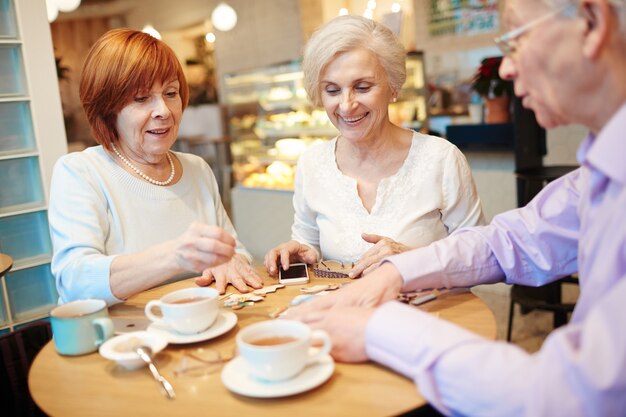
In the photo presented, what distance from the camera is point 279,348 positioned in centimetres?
102

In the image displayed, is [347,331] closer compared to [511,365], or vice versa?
[511,365]

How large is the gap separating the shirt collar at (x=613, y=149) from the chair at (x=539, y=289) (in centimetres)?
250

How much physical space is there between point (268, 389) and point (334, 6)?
7471 millimetres

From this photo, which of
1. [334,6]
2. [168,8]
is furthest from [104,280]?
[168,8]

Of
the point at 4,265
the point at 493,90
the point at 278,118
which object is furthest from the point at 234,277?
the point at 278,118

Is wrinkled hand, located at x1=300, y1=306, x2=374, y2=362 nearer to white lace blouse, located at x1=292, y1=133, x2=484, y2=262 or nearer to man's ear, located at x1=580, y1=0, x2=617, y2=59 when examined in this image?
man's ear, located at x1=580, y1=0, x2=617, y2=59

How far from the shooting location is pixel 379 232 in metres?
2.11

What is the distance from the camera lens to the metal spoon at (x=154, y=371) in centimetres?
111

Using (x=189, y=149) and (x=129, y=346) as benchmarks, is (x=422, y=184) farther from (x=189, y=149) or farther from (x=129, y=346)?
(x=189, y=149)

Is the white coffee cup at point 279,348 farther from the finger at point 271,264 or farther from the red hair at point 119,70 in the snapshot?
the red hair at point 119,70

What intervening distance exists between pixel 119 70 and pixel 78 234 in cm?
59

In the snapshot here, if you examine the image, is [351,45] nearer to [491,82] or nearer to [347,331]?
[347,331]

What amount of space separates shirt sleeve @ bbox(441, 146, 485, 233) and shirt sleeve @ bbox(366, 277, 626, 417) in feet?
3.53

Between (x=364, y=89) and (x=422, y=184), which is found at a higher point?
(x=364, y=89)
